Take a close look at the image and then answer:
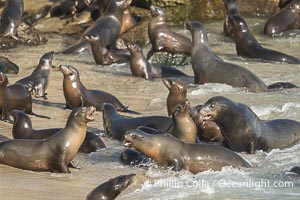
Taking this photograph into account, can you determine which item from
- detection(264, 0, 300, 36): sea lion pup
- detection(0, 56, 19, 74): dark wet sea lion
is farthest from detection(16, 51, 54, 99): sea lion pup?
detection(264, 0, 300, 36): sea lion pup

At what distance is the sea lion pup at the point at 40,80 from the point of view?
1191 cm

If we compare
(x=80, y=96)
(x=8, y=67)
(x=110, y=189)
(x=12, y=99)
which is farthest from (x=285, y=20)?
(x=110, y=189)

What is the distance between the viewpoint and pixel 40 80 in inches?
478

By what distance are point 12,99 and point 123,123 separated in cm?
149

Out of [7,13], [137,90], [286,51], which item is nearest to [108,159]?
[137,90]

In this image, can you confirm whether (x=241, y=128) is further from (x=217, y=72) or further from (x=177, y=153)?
(x=217, y=72)

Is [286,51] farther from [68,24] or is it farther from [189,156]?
[189,156]

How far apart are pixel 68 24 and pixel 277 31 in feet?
13.4

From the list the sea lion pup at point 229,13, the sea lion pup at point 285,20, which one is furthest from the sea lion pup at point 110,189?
the sea lion pup at point 285,20

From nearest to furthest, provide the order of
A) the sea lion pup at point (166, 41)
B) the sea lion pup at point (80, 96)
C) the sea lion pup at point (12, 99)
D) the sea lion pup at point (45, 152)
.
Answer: the sea lion pup at point (45, 152) < the sea lion pup at point (12, 99) < the sea lion pup at point (80, 96) < the sea lion pup at point (166, 41)

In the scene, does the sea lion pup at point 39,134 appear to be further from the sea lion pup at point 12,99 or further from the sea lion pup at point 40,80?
the sea lion pup at point 40,80

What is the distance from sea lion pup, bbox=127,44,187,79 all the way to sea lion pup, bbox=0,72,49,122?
3.26 metres

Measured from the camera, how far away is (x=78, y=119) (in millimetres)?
7973

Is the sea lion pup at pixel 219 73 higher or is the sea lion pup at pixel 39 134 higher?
the sea lion pup at pixel 39 134
